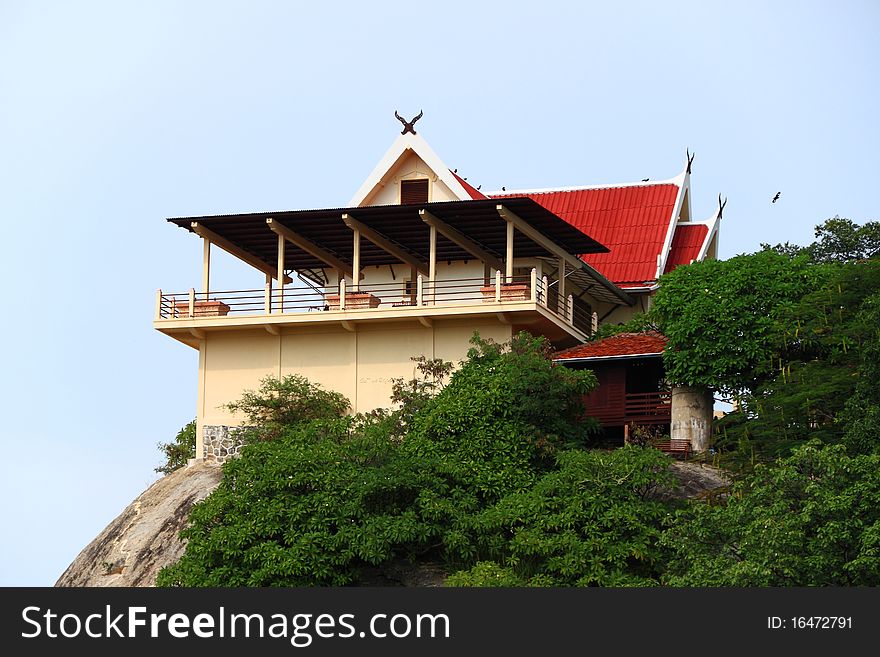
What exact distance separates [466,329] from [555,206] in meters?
11.0

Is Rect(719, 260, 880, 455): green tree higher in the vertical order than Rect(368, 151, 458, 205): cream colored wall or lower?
lower

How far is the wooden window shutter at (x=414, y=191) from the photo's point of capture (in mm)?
43656

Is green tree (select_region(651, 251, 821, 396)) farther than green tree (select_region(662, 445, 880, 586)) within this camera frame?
Yes

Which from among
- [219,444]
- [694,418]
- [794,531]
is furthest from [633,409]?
[794,531]

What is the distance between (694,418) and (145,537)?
11960 mm

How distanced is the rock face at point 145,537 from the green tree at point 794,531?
11652 millimetres

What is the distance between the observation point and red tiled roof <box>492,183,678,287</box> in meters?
46.5

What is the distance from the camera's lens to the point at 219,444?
40.8 metres

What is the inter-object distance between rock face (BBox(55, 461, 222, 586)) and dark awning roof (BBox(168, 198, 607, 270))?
5.50 metres

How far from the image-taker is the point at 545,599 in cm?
2480

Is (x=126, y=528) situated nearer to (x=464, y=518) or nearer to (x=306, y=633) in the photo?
(x=464, y=518)

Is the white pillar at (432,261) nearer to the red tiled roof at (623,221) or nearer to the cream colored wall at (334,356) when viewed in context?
the cream colored wall at (334,356)

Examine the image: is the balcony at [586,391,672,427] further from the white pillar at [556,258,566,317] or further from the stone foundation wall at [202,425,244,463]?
the stone foundation wall at [202,425,244,463]

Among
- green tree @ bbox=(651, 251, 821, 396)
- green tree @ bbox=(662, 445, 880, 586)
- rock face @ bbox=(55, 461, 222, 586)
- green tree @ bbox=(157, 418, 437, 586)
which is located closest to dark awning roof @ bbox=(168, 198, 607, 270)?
green tree @ bbox=(651, 251, 821, 396)
